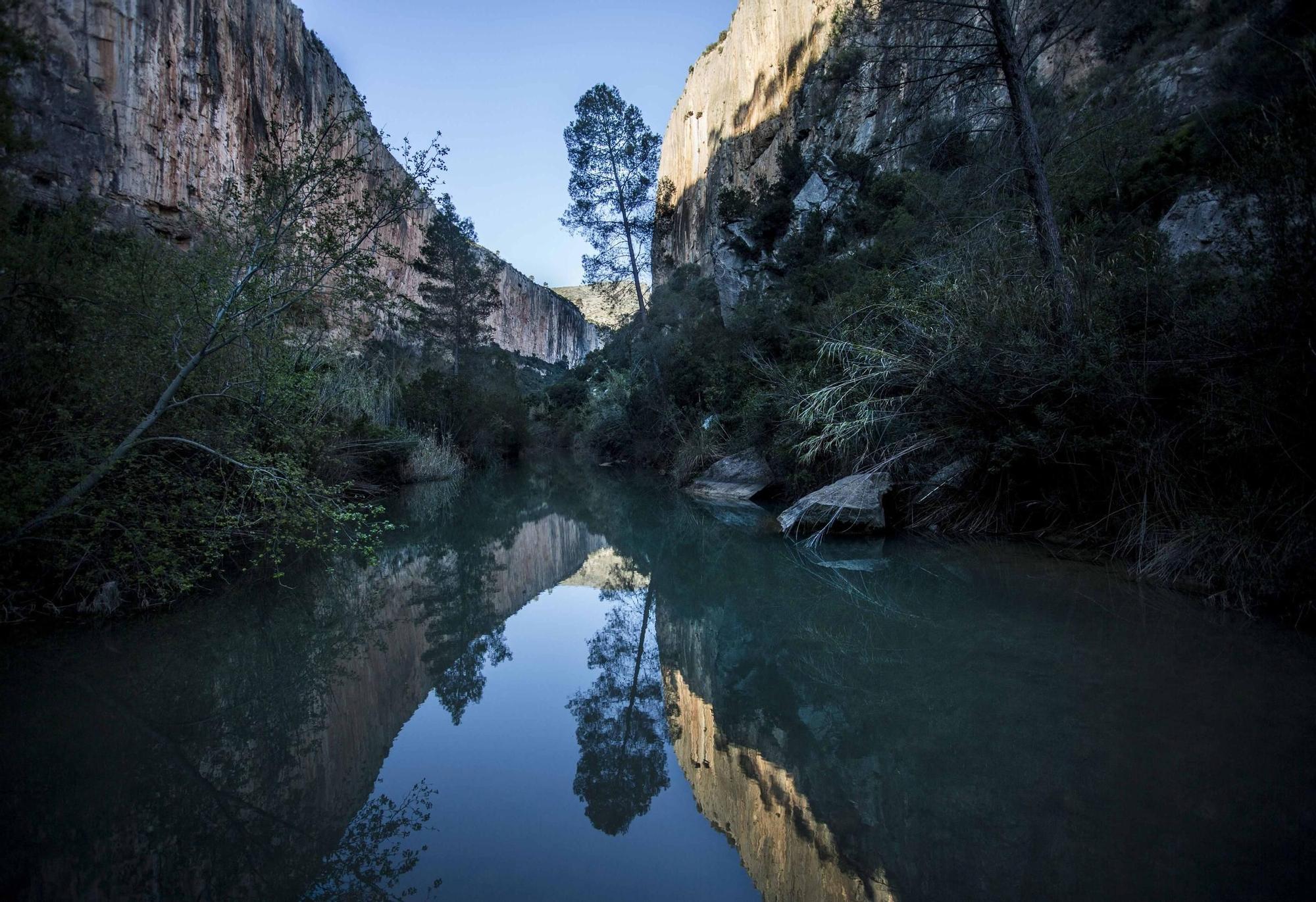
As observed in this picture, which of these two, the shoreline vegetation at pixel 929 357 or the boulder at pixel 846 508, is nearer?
the shoreline vegetation at pixel 929 357

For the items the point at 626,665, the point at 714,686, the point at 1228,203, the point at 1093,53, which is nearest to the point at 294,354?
the point at 626,665

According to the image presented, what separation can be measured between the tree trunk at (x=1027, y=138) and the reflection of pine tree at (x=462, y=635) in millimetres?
6451

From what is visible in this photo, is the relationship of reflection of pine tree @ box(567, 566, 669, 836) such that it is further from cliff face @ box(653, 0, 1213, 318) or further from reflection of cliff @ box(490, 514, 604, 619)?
cliff face @ box(653, 0, 1213, 318)

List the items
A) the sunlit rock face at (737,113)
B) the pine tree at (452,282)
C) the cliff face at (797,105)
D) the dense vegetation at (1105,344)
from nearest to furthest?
1. the dense vegetation at (1105,344)
2. the cliff face at (797,105)
3. the sunlit rock face at (737,113)
4. the pine tree at (452,282)

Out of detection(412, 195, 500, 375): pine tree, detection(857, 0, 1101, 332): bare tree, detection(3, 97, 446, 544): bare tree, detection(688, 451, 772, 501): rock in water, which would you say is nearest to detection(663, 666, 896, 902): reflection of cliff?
detection(3, 97, 446, 544): bare tree

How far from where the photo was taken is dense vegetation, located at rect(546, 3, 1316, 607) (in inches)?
161

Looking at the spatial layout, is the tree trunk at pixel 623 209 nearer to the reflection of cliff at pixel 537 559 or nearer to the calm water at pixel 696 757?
the reflection of cliff at pixel 537 559

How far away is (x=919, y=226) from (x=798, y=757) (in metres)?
10.0

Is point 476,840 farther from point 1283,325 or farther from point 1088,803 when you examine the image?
point 1283,325

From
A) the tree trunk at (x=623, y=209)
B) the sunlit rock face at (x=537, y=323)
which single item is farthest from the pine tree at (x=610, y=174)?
the sunlit rock face at (x=537, y=323)

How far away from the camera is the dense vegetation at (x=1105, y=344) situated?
13.5ft

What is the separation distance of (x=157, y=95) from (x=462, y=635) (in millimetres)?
26229

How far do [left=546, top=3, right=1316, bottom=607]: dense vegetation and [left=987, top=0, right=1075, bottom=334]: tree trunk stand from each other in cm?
30

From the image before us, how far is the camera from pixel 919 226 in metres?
10.6
